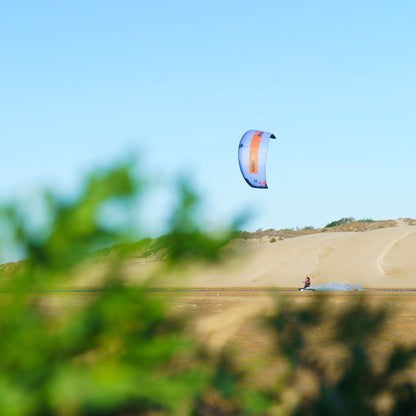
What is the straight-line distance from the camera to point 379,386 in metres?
1.65

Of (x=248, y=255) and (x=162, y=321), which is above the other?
(x=248, y=255)

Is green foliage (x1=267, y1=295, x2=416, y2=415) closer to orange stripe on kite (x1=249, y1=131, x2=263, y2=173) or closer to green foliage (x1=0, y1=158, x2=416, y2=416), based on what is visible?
green foliage (x1=0, y1=158, x2=416, y2=416)

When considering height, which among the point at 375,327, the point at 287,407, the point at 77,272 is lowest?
the point at 287,407

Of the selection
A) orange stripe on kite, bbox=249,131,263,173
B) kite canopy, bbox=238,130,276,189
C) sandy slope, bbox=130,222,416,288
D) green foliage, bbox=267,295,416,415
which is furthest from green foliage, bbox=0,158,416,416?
sandy slope, bbox=130,222,416,288

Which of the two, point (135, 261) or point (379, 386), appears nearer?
point (135, 261)

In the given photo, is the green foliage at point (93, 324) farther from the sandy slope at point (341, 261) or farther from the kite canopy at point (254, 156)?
the sandy slope at point (341, 261)

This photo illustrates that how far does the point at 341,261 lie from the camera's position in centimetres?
5959

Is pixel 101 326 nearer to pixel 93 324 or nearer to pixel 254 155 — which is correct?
pixel 93 324

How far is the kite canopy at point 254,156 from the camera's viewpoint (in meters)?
43.4

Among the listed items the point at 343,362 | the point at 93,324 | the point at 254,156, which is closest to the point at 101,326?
the point at 93,324

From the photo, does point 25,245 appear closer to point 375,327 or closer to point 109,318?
point 109,318

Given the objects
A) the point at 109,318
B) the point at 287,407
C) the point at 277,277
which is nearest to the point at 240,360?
the point at 109,318

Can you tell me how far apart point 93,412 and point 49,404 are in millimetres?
90

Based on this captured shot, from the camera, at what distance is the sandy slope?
5109 centimetres
